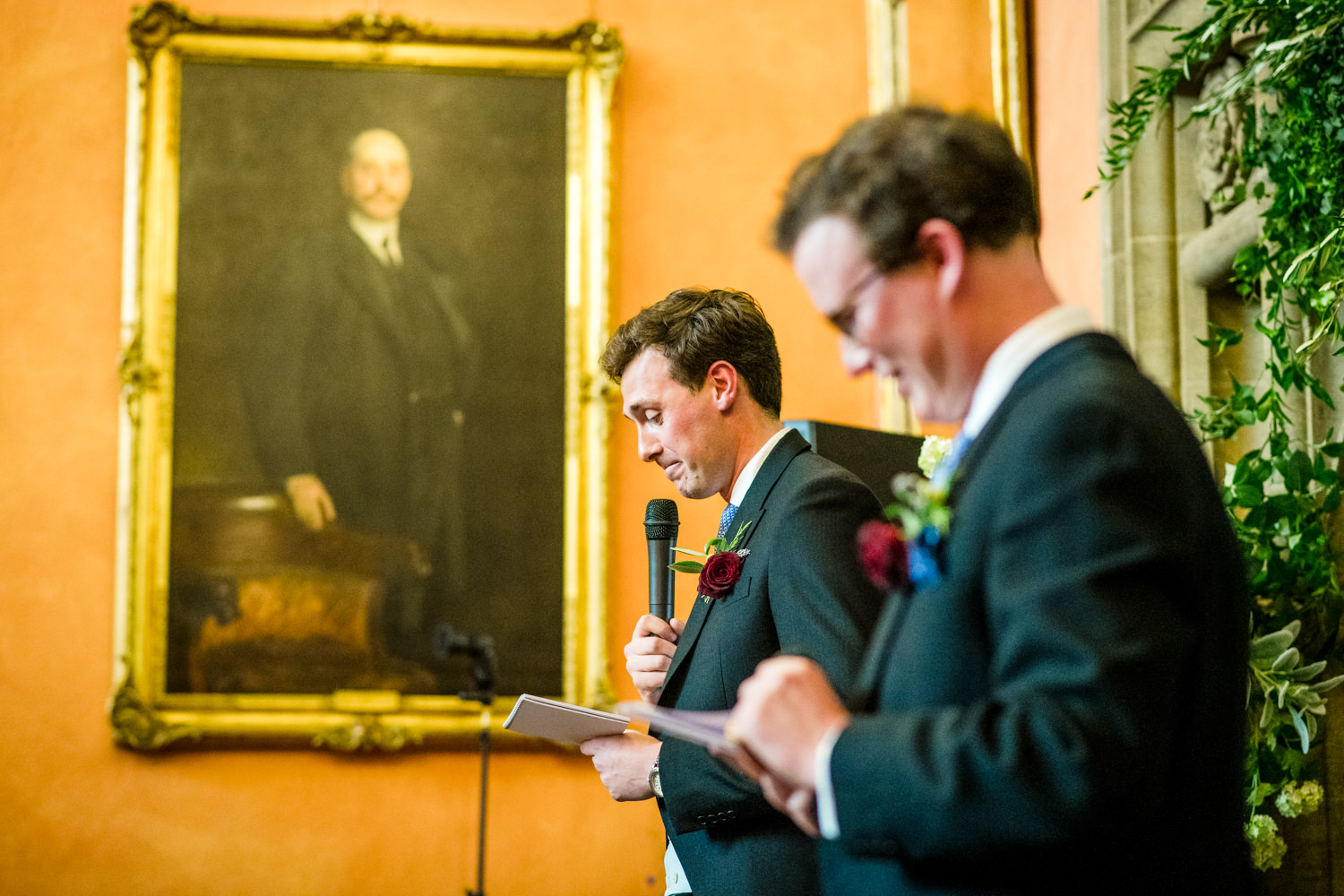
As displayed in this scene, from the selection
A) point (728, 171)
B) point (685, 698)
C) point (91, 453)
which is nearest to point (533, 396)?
point (728, 171)

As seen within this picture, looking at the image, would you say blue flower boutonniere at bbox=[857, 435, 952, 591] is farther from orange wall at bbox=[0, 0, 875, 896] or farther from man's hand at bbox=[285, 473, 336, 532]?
man's hand at bbox=[285, 473, 336, 532]

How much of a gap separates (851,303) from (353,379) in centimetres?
407

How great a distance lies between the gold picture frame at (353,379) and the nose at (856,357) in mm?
3676

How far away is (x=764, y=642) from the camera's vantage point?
87.9 inches

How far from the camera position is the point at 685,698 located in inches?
91.1

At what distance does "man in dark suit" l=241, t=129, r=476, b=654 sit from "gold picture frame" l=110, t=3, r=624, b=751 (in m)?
0.01

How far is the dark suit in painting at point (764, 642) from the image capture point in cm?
208

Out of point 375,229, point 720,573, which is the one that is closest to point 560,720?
point 720,573

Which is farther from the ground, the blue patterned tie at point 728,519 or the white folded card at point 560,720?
the blue patterned tie at point 728,519

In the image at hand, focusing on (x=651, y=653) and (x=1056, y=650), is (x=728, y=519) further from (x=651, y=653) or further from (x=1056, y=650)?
(x=1056, y=650)

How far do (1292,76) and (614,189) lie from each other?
3.01m

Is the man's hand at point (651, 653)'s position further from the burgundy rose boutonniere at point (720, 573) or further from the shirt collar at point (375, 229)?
the shirt collar at point (375, 229)

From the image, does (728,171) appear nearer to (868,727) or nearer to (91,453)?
(91,453)

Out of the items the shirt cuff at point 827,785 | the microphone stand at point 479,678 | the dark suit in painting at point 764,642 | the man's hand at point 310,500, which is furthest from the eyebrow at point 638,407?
the man's hand at point 310,500
